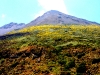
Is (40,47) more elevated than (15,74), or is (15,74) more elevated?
(40,47)

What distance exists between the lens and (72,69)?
31.1m

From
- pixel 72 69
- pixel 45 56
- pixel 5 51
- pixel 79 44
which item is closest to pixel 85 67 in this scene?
pixel 72 69

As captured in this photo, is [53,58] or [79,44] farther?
[79,44]

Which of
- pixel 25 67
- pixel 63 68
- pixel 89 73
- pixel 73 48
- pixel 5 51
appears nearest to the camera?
pixel 89 73

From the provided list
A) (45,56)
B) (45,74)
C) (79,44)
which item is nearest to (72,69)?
(45,74)

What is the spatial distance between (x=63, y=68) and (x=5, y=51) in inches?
607

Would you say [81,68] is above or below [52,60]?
below

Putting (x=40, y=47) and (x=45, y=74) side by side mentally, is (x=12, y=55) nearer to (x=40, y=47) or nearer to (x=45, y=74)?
(x=40, y=47)

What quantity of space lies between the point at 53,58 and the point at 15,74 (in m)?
6.64

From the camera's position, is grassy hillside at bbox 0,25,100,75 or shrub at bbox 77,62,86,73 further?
grassy hillside at bbox 0,25,100,75

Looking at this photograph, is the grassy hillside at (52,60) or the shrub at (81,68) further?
the grassy hillside at (52,60)

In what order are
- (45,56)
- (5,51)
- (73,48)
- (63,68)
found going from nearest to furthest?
(63,68) < (45,56) < (73,48) < (5,51)

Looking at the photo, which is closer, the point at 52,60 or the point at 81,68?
the point at 81,68

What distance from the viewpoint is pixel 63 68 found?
104ft
